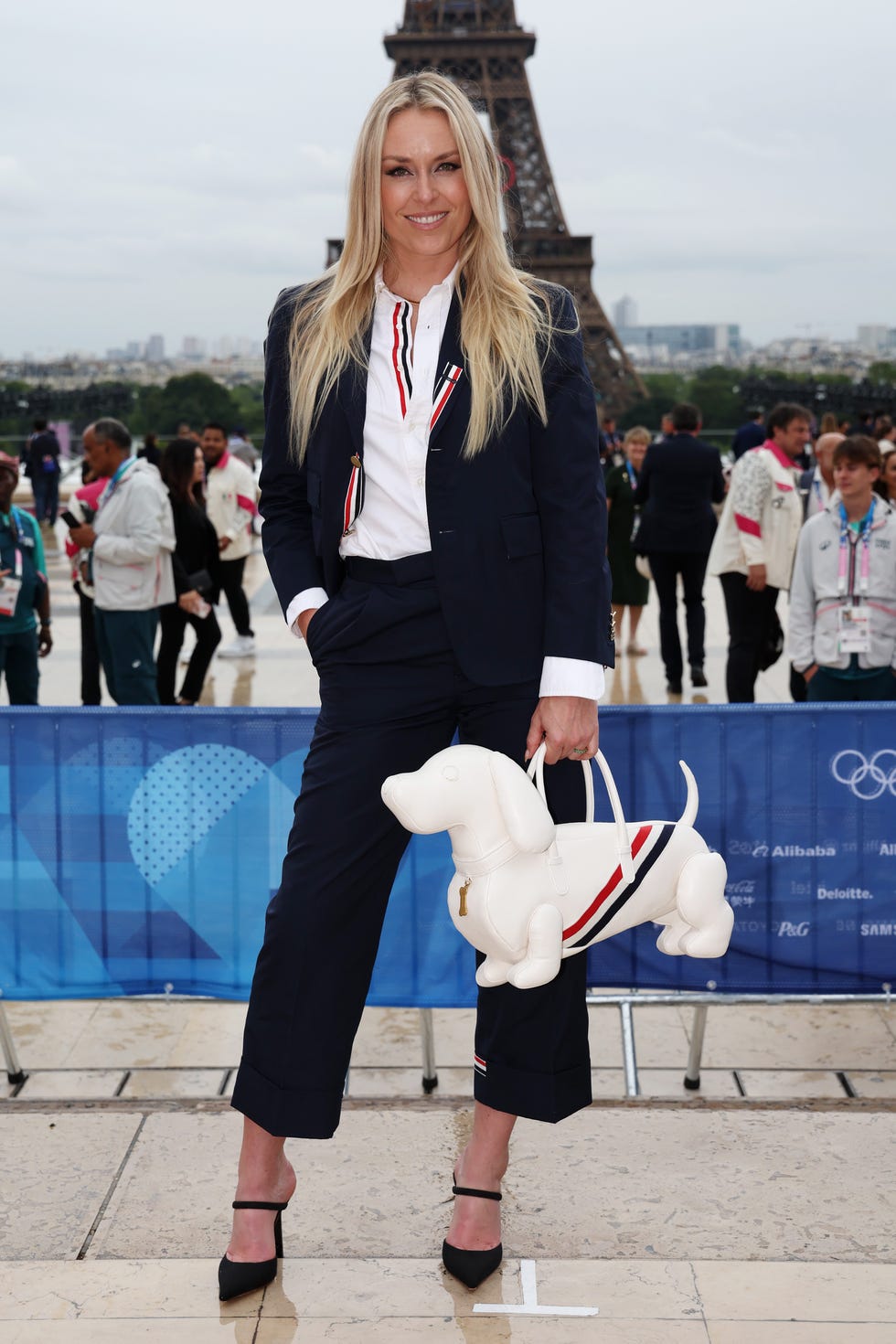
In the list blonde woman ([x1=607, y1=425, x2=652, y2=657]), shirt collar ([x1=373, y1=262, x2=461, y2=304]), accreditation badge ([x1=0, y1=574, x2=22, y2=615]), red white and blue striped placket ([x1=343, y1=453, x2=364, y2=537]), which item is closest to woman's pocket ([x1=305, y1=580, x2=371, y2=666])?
red white and blue striped placket ([x1=343, y1=453, x2=364, y2=537])

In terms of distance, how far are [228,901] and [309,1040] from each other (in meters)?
1.21

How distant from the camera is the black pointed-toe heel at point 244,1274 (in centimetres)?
254

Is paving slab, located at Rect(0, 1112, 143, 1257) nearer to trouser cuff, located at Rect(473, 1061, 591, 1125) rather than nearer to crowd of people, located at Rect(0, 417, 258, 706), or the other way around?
trouser cuff, located at Rect(473, 1061, 591, 1125)

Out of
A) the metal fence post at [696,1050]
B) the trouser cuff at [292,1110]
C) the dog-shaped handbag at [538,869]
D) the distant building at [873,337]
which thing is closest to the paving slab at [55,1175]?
the trouser cuff at [292,1110]

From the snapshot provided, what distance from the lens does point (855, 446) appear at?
5.86 metres

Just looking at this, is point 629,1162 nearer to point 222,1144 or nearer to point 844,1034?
point 222,1144

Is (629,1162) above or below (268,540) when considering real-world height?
below

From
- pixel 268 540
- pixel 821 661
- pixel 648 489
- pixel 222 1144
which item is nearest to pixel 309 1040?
pixel 222 1144

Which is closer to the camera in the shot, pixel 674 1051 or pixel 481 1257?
pixel 481 1257

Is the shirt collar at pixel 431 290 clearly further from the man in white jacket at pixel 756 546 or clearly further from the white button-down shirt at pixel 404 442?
the man in white jacket at pixel 756 546

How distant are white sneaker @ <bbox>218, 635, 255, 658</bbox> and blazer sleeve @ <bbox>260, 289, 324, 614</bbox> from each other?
7.93 metres

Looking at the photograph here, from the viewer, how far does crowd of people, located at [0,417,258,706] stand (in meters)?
6.91

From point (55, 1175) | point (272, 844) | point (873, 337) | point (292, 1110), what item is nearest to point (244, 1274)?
point (292, 1110)

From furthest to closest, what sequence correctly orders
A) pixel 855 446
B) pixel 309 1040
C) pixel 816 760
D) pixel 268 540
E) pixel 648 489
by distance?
1. pixel 648 489
2. pixel 855 446
3. pixel 816 760
4. pixel 268 540
5. pixel 309 1040
